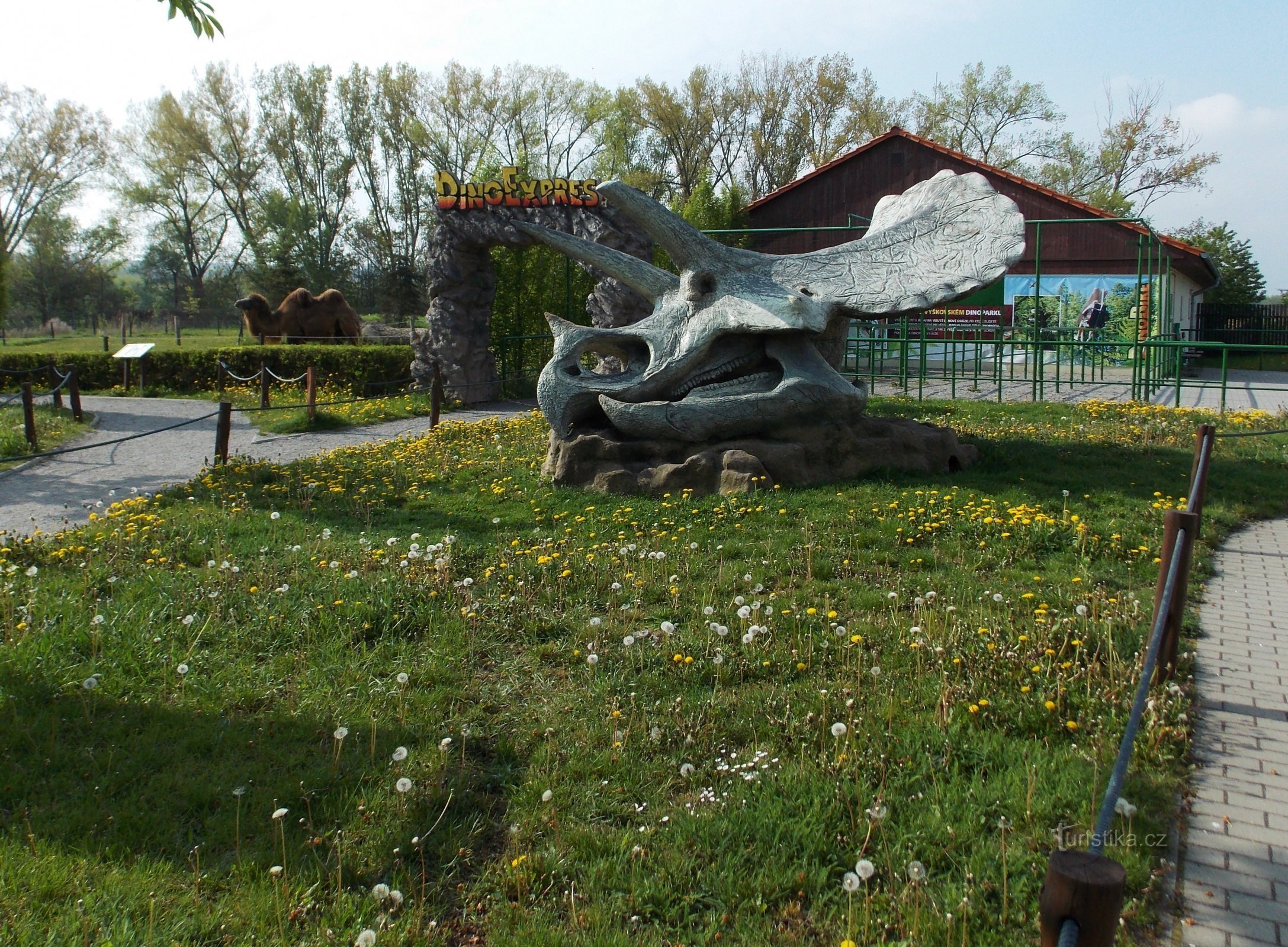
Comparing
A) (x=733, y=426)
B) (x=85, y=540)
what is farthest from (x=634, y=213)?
(x=85, y=540)

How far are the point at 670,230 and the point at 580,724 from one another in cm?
618

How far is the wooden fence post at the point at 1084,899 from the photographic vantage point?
5.88 feet

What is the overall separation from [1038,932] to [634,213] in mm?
7717

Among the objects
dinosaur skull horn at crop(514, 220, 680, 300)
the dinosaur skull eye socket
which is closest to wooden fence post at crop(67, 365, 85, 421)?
dinosaur skull horn at crop(514, 220, 680, 300)

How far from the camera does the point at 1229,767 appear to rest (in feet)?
12.3

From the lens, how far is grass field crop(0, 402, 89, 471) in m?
12.1

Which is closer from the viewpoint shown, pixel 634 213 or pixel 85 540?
pixel 85 540

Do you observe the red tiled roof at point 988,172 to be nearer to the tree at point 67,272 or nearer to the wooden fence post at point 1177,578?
the wooden fence post at point 1177,578

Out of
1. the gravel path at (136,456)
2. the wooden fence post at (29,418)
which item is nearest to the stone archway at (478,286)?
the gravel path at (136,456)

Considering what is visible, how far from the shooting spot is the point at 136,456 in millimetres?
12266

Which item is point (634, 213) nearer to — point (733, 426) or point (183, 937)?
point (733, 426)

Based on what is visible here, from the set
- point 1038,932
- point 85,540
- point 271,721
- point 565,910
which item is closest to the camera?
point 1038,932

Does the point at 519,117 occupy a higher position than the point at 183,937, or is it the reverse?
the point at 519,117

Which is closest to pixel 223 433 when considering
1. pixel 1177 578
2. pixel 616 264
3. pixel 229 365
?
pixel 616 264
